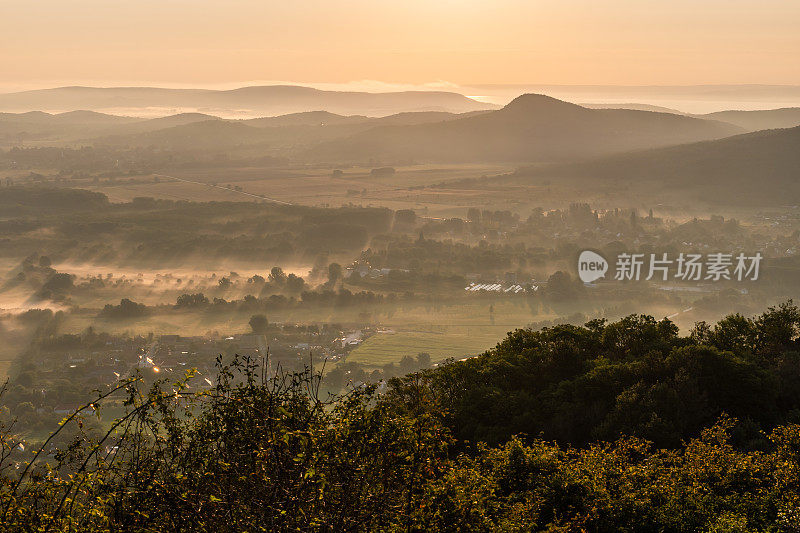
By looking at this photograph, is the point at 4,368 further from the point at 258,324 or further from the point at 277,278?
the point at 277,278

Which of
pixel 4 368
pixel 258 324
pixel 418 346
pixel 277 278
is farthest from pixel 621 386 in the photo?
pixel 277 278

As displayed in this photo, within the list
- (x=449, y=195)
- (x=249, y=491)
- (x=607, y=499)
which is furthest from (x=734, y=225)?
(x=249, y=491)

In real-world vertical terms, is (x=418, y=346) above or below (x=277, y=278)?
below

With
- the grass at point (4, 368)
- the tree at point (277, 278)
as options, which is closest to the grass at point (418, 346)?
the tree at point (277, 278)

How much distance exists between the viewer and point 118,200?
185 m

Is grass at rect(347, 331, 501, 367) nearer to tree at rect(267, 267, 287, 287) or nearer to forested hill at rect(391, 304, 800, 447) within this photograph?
tree at rect(267, 267, 287, 287)

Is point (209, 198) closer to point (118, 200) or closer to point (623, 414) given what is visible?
point (118, 200)

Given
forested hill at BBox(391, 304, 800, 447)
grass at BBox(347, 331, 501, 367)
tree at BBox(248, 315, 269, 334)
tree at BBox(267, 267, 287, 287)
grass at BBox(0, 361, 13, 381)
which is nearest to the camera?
forested hill at BBox(391, 304, 800, 447)

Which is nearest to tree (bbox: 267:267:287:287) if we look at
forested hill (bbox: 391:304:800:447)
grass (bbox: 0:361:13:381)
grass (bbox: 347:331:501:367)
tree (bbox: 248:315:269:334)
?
tree (bbox: 248:315:269:334)

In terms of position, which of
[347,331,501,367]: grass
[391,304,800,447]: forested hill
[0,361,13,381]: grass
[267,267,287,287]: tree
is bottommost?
[0,361,13,381]: grass

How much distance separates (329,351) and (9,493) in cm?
6131

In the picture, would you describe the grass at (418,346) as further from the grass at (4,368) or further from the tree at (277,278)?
the grass at (4,368)

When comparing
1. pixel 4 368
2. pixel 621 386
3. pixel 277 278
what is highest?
pixel 621 386

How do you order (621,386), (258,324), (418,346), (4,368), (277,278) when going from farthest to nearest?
(277,278) → (258,324) → (418,346) → (4,368) → (621,386)
